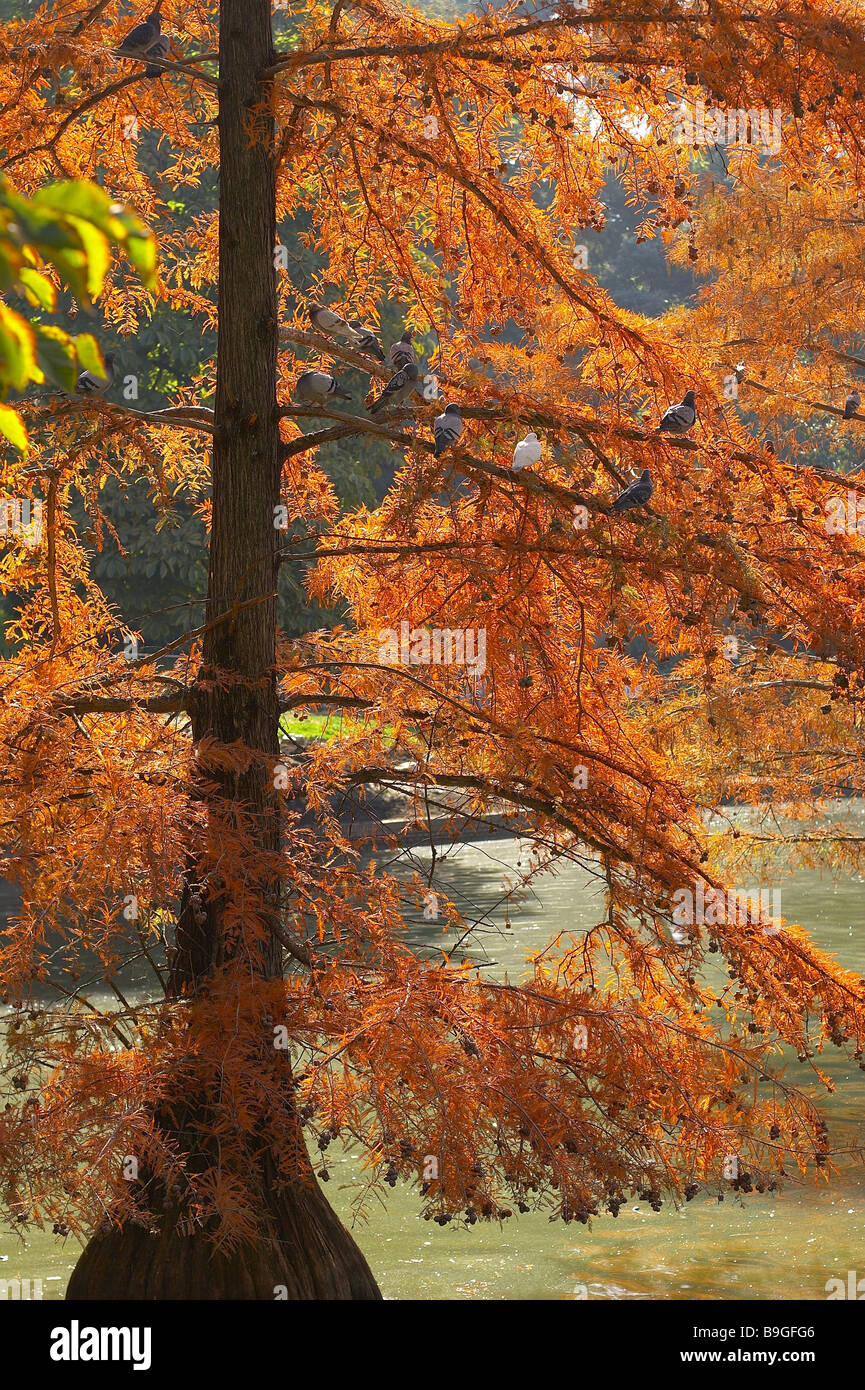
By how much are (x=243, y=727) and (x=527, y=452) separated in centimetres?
152

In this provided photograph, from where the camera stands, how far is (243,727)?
577 centimetres

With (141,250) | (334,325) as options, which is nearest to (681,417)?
(334,325)

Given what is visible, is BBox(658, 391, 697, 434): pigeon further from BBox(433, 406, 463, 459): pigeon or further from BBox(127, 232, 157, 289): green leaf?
BBox(127, 232, 157, 289): green leaf

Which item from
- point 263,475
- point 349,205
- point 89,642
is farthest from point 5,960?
point 349,205

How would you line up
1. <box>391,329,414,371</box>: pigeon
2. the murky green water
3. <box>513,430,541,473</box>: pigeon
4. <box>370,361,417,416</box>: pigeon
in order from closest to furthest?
<box>513,430,541,473</box>: pigeon < <box>370,361,417,416</box>: pigeon < <box>391,329,414,371</box>: pigeon < the murky green water

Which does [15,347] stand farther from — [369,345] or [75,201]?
[369,345]

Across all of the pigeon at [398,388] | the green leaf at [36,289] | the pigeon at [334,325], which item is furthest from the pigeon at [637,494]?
the green leaf at [36,289]

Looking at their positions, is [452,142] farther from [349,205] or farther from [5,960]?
[5,960]

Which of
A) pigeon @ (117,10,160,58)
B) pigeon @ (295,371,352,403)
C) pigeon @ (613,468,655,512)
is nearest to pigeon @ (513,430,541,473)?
pigeon @ (613,468,655,512)

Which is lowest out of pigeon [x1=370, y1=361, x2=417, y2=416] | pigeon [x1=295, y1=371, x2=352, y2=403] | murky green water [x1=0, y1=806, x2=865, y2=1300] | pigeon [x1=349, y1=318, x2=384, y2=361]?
murky green water [x1=0, y1=806, x2=865, y2=1300]

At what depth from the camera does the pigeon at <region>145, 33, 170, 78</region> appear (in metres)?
5.82

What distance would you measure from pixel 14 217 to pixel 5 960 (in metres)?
3.95

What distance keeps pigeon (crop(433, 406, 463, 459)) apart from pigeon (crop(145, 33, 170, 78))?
6.04 feet
